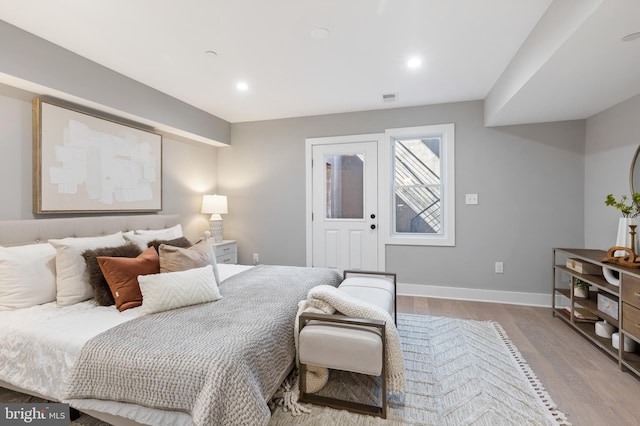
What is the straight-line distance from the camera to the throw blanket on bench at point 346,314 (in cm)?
171

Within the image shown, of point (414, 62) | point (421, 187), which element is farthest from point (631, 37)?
point (421, 187)

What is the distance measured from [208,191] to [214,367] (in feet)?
11.4

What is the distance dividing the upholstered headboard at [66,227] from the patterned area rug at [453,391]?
3.34 feet

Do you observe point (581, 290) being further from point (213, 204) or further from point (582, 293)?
point (213, 204)

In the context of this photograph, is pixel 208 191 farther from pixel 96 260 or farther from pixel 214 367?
pixel 214 367

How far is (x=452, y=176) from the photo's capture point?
367 cm

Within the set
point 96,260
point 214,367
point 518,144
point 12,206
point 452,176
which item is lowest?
point 214,367

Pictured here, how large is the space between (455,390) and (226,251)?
10.4 feet

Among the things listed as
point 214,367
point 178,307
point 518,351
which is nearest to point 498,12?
point 518,351

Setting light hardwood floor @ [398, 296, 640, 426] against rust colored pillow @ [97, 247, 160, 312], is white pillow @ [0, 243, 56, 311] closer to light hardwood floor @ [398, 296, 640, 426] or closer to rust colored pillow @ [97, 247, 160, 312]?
rust colored pillow @ [97, 247, 160, 312]

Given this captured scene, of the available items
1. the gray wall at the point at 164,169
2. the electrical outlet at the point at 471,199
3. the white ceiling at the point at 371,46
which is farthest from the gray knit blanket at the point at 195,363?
the electrical outlet at the point at 471,199

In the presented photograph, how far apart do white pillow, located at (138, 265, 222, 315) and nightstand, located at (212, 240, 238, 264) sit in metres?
1.88

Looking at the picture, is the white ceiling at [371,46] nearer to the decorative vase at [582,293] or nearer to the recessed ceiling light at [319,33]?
the recessed ceiling light at [319,33]

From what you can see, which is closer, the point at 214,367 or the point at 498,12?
the point at 214,367
